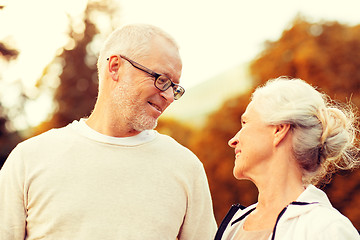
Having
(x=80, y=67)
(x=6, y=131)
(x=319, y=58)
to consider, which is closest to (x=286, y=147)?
(x=319, y=58)

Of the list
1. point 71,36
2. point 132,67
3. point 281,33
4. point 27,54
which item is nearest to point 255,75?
point 281,33

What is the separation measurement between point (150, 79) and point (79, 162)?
0.74 m

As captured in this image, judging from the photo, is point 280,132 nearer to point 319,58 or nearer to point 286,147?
point 286,147

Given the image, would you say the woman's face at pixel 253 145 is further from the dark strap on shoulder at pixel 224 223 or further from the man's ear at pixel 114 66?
the man's ear at pixel 114 66

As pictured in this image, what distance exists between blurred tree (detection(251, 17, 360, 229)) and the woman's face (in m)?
14.3

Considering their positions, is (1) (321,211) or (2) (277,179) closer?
(1) (321,211)

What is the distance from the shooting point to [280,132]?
3229 millimetres

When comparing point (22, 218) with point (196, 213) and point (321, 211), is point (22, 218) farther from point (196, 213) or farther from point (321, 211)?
point (321, 211)

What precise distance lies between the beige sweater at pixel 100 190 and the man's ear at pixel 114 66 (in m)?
0.41

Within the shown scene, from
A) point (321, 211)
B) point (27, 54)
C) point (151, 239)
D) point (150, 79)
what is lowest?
point (27, 54)

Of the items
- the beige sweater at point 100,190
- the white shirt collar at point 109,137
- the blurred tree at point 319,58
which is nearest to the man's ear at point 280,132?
the beige sweater at point 100,190

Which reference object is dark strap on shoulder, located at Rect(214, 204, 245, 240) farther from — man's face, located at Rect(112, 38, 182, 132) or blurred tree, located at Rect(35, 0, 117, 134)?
blurred tree, located at Rect(35, 0, 117, 134)

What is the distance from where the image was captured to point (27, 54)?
837 inches

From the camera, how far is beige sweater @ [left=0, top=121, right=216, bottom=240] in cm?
341
